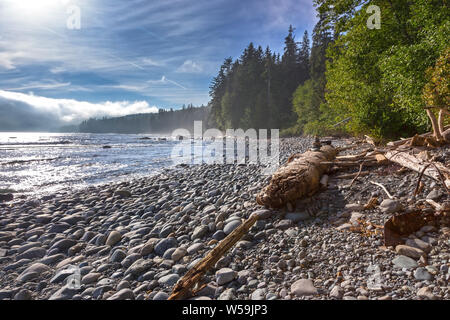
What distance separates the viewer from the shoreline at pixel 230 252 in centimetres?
209

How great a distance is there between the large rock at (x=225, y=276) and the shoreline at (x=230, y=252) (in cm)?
1

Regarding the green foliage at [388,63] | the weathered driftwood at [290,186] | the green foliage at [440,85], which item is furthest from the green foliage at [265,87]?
the weathered driftwood at [290,186]

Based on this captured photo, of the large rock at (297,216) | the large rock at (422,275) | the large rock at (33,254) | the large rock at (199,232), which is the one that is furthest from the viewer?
the large rock at (33,254)

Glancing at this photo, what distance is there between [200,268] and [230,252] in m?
0.52

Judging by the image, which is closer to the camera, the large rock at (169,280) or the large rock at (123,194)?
the large rock at (169,280)

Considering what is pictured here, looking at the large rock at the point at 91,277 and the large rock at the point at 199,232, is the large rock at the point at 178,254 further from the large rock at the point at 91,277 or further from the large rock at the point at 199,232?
the large rock at the point at 91,277

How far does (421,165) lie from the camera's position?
350 centimetres

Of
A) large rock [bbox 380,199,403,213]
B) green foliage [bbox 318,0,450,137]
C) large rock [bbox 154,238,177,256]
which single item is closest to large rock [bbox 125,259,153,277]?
large rock [bbox 154,238,177,256]

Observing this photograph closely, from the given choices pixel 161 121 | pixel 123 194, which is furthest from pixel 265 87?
pixel 161 121

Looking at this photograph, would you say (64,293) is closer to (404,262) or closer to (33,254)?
(33,254)

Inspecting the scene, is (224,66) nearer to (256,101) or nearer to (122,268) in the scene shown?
(256,101)

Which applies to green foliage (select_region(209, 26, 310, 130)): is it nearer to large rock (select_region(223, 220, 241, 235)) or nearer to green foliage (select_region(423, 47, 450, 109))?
green foliage (select_region(423, 47, 450, 109))

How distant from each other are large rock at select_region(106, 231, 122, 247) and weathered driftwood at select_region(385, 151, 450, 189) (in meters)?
4.68

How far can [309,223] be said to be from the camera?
10.4 feet
